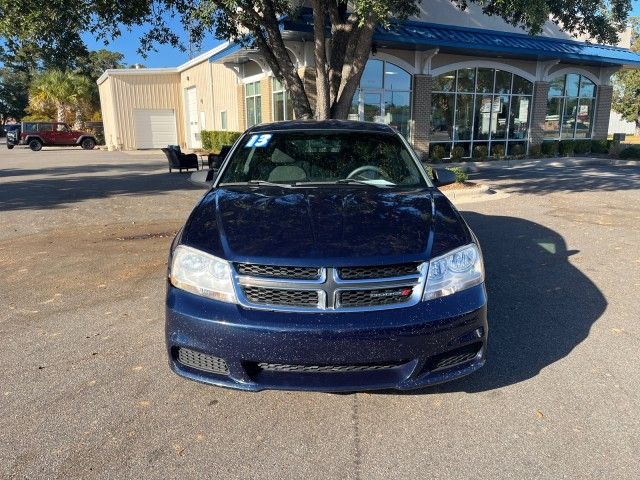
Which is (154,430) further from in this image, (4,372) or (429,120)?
(429,120)

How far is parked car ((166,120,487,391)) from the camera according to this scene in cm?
250

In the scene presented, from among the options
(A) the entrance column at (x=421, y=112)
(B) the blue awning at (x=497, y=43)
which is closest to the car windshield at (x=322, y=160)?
(B) the blue awning at (x=497, y=43)

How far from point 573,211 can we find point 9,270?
9.22 metres

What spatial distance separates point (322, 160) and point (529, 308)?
2305 millimetres

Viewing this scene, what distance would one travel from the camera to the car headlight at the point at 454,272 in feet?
8.67

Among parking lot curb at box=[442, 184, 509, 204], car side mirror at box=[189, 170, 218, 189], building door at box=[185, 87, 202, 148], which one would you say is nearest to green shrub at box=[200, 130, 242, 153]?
building door at box=[185, 87, 202, 148]

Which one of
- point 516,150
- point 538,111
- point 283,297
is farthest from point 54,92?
point 283,297

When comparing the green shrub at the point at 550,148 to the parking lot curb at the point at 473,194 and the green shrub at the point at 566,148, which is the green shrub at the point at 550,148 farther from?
the parking lot curb at the point at 473,194

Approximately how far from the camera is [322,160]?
419 centimetres

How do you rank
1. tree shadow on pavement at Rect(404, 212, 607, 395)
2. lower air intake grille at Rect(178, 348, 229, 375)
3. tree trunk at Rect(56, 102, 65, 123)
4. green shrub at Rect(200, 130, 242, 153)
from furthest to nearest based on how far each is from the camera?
1. tree trunk at Rect(56, 102, 65, 123)
2. green shrub at Rect(200, 130, 242, 153)
3. tree shadow on pavement at Rect(404, 212, 607, 395)
4. lower air intake grille at Rect(178, 348, 229, 375)

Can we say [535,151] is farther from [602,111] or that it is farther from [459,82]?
[602,111]

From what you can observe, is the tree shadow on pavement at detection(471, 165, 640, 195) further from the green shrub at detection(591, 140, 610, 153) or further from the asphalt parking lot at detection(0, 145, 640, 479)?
the asphalt parking lot at detection(0, 145, 640, 479)

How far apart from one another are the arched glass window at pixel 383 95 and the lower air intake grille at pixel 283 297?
1458 cm

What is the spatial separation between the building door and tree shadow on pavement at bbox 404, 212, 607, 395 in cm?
2665
